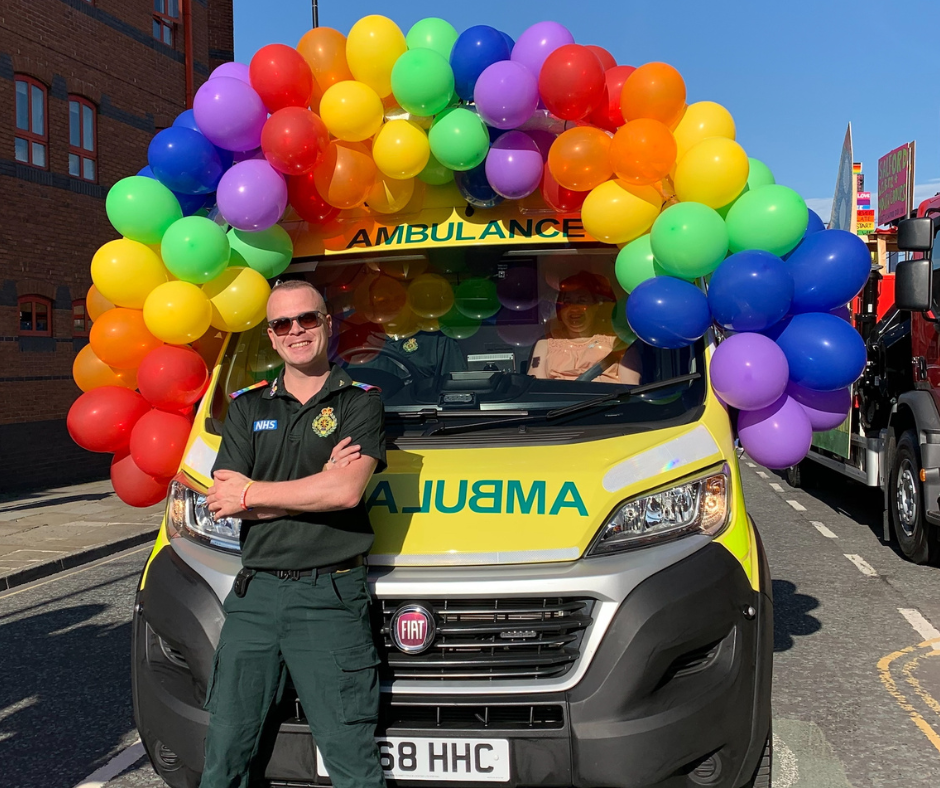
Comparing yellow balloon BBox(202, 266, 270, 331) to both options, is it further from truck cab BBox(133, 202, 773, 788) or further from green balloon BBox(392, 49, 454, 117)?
green balloon BBox(392, 49, 454, 117)

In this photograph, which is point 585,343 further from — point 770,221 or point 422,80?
point 422,80

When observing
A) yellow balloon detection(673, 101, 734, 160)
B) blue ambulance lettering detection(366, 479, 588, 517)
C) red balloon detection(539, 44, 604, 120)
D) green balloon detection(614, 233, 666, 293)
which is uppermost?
red balloon detection(539, 44, 604, 120)

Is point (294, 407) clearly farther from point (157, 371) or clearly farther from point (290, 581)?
point (157, 371)

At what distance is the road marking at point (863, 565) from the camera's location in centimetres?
772

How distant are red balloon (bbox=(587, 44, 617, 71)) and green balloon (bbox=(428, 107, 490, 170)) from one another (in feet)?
1.86

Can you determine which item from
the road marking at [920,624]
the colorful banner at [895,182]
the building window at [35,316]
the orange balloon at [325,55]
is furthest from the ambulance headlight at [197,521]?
the building window at [35,316]

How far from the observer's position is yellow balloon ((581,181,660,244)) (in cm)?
394

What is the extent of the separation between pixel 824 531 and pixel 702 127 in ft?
21.3

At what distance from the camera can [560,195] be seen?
4.15 meters

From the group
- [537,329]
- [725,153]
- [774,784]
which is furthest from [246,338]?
[774,784]

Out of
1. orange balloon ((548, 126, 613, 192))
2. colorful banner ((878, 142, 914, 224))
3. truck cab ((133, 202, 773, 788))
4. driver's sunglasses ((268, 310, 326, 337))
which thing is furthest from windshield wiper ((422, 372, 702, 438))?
colorful banner ((878, 142, 914, 224))

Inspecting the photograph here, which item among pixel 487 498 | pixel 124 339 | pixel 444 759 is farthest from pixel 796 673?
pixel 124 339

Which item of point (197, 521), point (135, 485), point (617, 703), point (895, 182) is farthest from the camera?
point (895, 182)

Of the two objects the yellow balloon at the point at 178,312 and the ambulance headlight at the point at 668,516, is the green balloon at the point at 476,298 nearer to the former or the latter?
the yellow balloon at the point at 178,312
